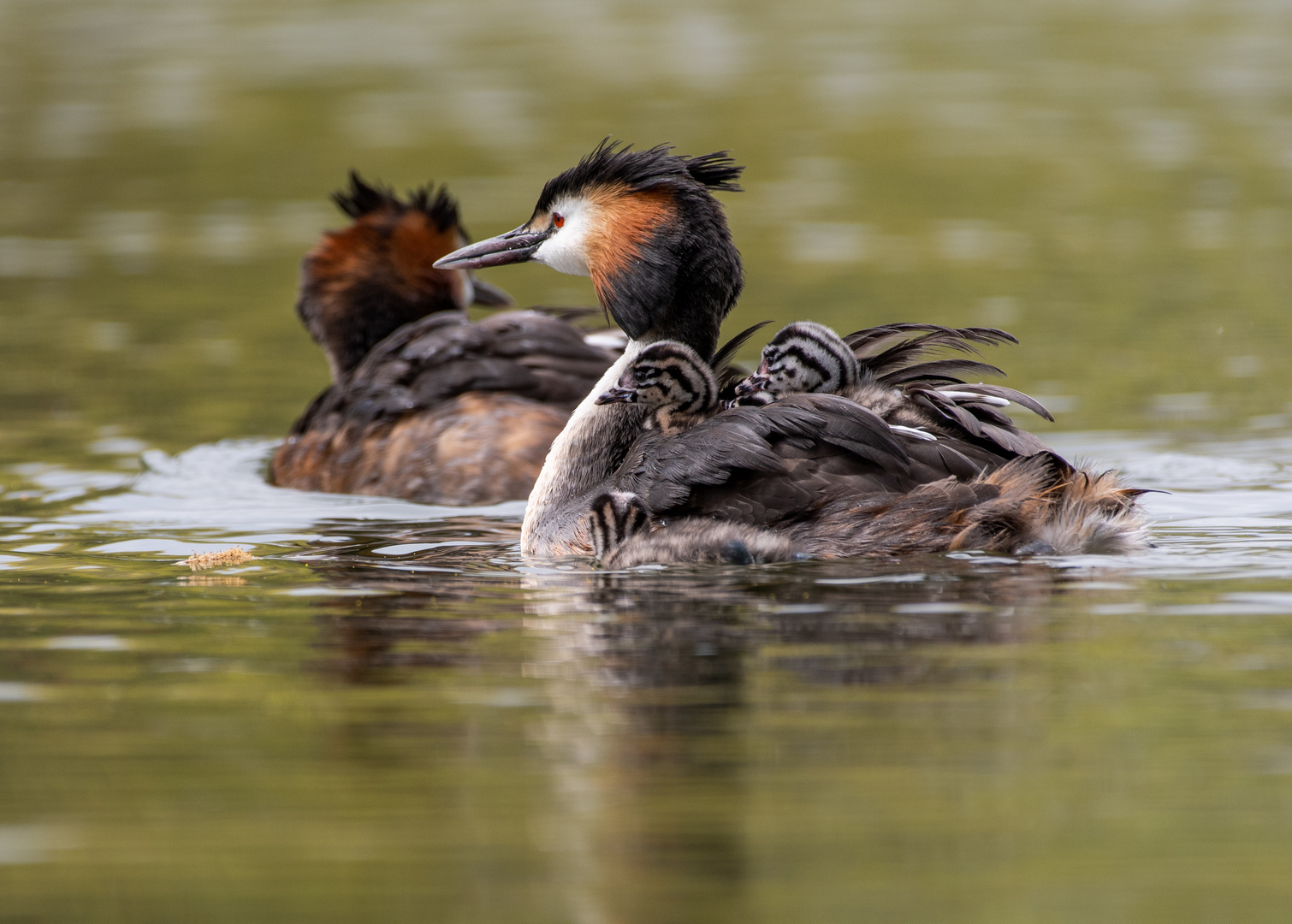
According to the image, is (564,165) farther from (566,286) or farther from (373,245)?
(373,245)

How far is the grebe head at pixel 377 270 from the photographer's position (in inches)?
421

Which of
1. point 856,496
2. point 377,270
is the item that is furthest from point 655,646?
point 377,270

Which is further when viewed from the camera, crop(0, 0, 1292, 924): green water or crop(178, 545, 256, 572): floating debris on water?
crop(178, 545, 256, 572): floating debris on water

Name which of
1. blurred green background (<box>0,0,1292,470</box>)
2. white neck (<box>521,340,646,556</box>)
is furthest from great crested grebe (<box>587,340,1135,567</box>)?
blurred green background (<box>0,0,1292,470</box>)

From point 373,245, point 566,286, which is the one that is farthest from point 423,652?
point 566,286

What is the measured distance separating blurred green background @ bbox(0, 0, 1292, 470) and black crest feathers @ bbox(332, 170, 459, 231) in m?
1.38

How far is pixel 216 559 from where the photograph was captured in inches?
297

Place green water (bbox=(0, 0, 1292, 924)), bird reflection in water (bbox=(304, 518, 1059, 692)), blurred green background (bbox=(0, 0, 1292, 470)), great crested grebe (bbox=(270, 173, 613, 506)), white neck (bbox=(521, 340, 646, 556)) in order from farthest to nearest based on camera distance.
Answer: blurred green background (bbox=(0, 0, 1292, 470)) → great crested grebe (bbox=(270, 173, 613, 506)) → white neck (bbox=(521, 340, 646, 556)) → bird reflection in water (bbox=(304, 518, 1059, 692)) → green water (bbox=(0, 0, 1292, 924))

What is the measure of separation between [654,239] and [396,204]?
3417 millimetres

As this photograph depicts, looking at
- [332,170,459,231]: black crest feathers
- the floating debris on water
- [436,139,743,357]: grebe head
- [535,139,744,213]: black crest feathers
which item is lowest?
the floating debris on water

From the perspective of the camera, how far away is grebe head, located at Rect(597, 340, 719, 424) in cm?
734

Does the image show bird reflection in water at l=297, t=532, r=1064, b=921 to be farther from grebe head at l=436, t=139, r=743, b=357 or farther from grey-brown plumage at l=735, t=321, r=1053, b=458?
grebe head at l=436, t=139, r=743, b=357

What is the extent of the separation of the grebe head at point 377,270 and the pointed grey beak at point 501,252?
235cm

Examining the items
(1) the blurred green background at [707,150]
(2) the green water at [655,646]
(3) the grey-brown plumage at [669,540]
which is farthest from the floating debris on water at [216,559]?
(1) the blurred green background at [707,150]
